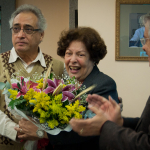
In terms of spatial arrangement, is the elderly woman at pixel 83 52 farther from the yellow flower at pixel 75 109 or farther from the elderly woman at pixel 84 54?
the yellow flower at pixel 75 109

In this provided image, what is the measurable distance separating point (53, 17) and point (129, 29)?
1.40m

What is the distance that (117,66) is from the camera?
9.71ft

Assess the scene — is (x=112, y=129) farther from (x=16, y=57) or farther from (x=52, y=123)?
(x=16, y=57)

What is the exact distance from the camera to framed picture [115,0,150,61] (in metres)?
2.86

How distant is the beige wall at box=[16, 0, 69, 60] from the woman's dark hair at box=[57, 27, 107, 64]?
1836mm

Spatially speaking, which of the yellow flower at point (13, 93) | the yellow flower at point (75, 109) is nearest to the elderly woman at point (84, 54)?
the yellow flower at point (75, 109)

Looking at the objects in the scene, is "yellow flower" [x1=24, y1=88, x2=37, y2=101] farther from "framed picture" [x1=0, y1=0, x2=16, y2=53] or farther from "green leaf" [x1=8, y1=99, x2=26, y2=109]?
"framed picture" [x1=0, y1=0, x2=16, y2=53]

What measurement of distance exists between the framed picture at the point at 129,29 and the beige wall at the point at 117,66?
0.08 metres

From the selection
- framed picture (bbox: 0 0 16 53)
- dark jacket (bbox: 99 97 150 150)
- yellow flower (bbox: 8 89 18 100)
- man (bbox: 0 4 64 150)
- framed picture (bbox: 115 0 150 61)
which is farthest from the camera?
framed picture (bbox: 0 0 16 53)

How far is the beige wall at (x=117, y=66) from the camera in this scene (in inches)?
115

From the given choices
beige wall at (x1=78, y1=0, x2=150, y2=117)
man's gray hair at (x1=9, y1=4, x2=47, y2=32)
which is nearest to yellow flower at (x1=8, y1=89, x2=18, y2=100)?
man's gray hair at (x1=9, y1=4, x2=47, y2=32)

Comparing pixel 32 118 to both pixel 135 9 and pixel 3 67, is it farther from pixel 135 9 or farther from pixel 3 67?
pixel 135 9

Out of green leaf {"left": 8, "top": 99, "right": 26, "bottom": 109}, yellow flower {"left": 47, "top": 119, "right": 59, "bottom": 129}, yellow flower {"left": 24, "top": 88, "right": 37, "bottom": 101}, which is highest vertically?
yellow flower {"left": 24, "top": 88, "right": 37, "bottom": 101}

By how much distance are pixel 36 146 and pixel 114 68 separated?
185 centimetres
